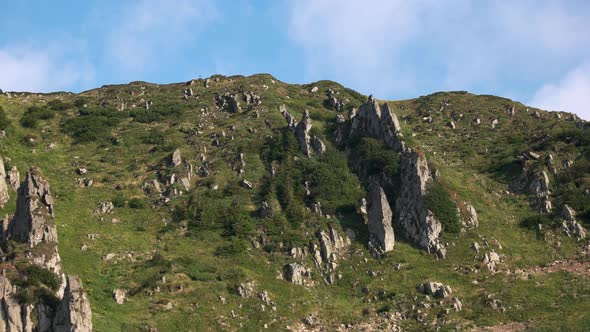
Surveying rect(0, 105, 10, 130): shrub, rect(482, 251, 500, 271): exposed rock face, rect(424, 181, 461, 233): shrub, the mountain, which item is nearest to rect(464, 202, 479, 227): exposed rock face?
the mountain

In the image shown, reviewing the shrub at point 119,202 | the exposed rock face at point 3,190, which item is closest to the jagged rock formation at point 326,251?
the shrub at point 119,202

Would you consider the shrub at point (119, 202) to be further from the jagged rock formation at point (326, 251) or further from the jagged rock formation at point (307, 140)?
the jagged rock formation at point (307, 140)

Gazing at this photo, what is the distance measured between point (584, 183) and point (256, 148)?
4443 centimetres

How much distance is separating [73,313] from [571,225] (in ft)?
179

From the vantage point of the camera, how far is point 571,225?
2844 inches

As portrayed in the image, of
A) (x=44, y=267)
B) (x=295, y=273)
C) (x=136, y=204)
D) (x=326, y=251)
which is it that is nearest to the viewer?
(x=44, y=267)

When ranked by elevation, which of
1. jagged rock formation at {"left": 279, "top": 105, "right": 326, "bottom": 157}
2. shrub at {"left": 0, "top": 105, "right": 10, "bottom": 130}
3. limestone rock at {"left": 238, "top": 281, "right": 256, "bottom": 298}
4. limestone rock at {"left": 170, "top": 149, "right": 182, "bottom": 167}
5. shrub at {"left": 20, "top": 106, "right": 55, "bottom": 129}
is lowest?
limestone rock at {"left": 238, "top": 281, "right": 256, "bottom": 298}

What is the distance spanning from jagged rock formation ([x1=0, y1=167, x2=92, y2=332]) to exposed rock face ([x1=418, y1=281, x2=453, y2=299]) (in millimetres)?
33077

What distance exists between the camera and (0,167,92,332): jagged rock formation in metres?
46.3

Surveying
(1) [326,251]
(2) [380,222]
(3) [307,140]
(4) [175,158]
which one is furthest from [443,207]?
(4) [175,158]

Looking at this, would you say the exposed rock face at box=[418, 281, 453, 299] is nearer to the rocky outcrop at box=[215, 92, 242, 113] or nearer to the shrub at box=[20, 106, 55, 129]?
the rocky outcrop at box=[215, 92, 242, 113]

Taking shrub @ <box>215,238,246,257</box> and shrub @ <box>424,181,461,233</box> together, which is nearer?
shrub @ <box>215,238,246,257</box>

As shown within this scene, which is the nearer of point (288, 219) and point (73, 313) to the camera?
point (73, 313)

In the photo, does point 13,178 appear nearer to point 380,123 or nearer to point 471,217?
point 380,123
